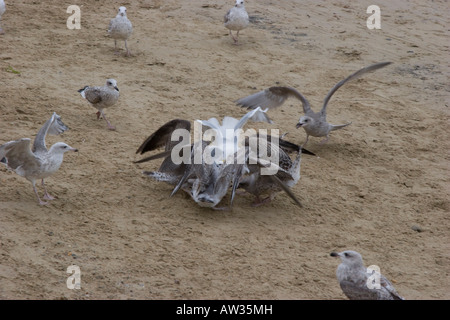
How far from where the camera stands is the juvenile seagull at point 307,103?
24.9 ft

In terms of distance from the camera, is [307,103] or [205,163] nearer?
[205,163]

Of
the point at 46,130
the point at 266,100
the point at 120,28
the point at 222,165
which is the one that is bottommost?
the point at 222,165

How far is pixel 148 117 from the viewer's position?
315 inches

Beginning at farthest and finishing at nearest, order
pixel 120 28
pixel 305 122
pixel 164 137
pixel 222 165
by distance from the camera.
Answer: pixel 120 28, pixel 305 122, pixel 164 137, pixel 222 165

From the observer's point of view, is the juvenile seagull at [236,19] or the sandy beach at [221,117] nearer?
the sandy beach at [221,117]

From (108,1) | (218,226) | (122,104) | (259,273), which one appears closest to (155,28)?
(108,1)

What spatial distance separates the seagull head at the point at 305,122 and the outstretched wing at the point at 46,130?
2.80 m

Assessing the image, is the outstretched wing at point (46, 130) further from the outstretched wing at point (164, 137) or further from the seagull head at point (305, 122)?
the seagull head at point (305, 122)

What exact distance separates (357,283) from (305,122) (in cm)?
324

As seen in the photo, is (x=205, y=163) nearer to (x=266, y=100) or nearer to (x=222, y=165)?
(x=222, y=165)

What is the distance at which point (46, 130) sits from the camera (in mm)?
6047

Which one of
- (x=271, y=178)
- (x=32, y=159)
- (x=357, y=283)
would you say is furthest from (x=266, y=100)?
(x=357, y=283)

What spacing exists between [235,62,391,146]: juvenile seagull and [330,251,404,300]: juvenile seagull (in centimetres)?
305

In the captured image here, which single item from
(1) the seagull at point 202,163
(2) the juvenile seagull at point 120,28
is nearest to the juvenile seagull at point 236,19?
(2) the juvenile seagull at point 120,28
